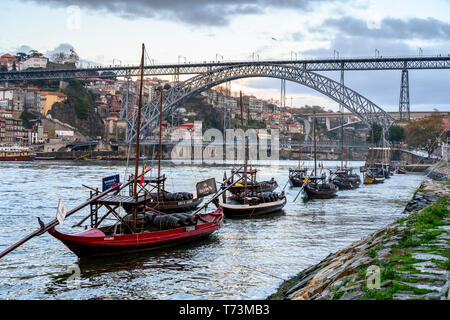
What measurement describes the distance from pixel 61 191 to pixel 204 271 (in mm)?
22172

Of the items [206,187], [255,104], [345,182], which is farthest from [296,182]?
[255,104]

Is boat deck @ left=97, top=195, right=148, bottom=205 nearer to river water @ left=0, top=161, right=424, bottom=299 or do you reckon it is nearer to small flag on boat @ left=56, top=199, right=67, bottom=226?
river water @ left=0, top=161, right=424, bottom=299

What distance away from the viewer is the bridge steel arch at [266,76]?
66188 mm

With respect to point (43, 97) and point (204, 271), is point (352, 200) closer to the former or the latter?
point (204, 271)

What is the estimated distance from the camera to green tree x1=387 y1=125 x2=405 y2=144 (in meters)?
70.6

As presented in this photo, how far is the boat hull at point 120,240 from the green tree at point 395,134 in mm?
61234

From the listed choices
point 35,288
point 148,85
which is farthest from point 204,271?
point 148,85

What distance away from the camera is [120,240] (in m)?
13.4

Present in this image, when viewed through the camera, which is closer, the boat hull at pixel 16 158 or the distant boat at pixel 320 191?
the distant boat at pixel 320 191

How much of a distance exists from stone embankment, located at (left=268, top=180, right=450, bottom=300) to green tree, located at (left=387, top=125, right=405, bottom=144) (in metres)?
63.4

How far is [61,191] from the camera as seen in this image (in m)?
31.7

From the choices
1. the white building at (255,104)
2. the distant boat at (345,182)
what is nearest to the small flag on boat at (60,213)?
the distant boat at (345,182)

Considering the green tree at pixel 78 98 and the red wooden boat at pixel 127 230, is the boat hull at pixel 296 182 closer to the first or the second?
the red wooden boat at pixel 127 230

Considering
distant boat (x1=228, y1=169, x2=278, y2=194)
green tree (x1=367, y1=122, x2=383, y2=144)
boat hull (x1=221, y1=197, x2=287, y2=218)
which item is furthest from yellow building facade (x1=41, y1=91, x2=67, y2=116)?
boat hull (x1=221, y1=197, x2=287, y2=218)
